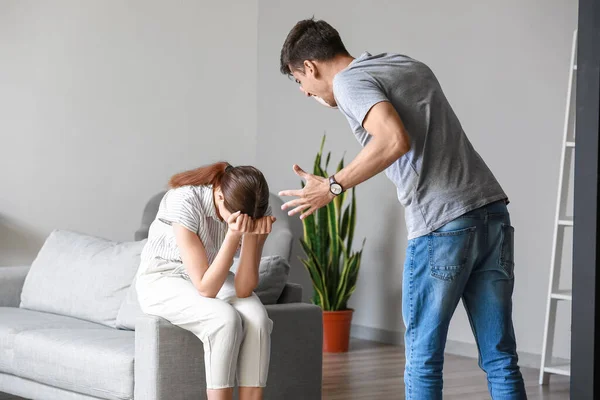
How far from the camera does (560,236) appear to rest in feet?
14.1

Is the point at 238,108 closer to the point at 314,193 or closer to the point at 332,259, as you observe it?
the point at 332,259

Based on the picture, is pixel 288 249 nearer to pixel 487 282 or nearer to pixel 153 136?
pixel 153 136

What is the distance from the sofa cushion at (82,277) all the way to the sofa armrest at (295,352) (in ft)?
2.65

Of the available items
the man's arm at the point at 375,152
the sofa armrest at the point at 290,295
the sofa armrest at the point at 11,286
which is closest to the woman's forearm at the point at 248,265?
the sofa armrest at the point at 290,295

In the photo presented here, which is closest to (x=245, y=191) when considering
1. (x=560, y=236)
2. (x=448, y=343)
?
(x=560, y=236)

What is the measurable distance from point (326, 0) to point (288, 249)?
1.86 metres

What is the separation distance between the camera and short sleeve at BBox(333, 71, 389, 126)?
2098mm

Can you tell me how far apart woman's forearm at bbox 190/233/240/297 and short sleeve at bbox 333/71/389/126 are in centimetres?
83

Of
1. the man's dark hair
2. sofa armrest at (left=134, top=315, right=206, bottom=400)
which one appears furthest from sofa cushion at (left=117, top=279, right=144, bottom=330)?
the man's dark hair

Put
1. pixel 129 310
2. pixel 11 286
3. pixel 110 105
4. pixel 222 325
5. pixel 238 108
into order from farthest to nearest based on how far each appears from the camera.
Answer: pixel 238 108 → pixel 110 105 → pixel 11 286 → pixel 129 310 → pixel 222 325

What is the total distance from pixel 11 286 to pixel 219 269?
1699 millimetres

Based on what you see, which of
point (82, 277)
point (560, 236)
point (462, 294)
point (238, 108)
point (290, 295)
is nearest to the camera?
point (462, 294)

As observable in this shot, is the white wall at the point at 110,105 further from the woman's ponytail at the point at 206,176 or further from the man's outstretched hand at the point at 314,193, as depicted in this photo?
the man's outstretched hand at the point at 314,193

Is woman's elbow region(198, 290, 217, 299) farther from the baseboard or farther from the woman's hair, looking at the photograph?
the baseboard
